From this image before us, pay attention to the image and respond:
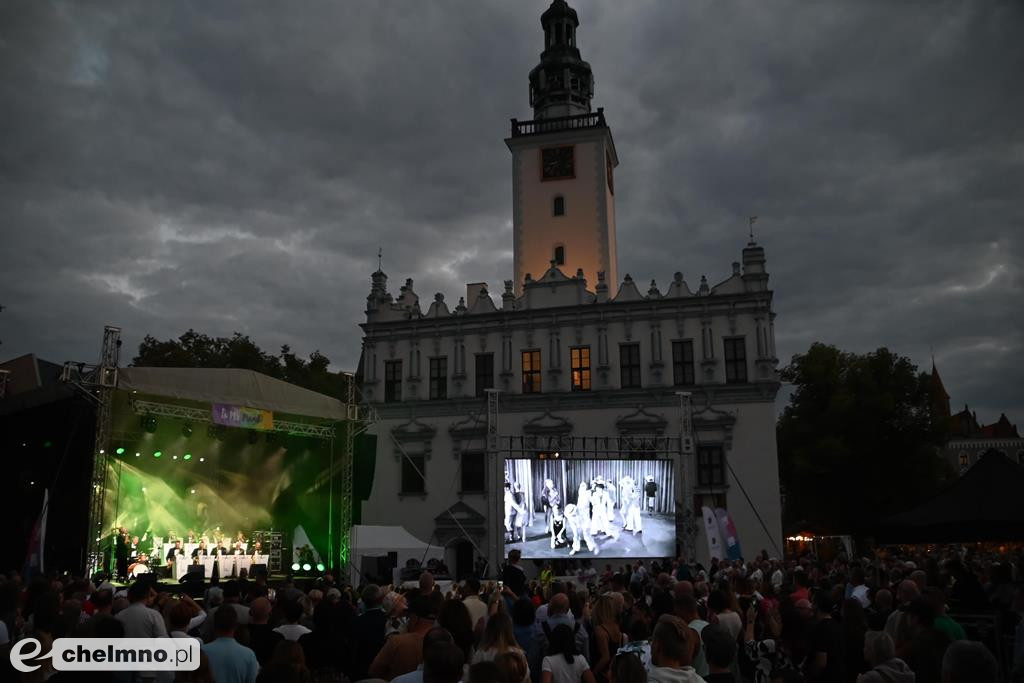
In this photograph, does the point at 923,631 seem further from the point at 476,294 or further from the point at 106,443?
the point at 476,294

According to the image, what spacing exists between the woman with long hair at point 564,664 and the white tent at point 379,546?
19.0m

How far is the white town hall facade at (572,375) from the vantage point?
33031mm

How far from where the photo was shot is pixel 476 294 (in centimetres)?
4075

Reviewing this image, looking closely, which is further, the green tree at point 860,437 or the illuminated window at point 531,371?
the green tree at point 860,437

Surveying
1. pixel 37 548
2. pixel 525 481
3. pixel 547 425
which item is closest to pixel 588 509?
pixel 525 481

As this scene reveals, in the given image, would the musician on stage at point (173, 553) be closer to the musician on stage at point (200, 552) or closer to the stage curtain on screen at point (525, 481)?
the musician on stage at point (200, 552)

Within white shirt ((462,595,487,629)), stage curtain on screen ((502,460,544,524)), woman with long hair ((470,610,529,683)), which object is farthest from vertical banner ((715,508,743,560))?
woman with long hair ((470,610,529,683))

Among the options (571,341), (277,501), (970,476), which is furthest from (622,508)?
(970,476)

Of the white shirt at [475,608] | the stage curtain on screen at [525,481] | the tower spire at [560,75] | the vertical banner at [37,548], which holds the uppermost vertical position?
the tower spire at [560,75]

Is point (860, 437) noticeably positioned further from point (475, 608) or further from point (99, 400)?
point (475, 608)

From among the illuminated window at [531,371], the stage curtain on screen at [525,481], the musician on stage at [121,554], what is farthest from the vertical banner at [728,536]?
the musician on stage at [121,554]

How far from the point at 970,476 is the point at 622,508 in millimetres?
14968

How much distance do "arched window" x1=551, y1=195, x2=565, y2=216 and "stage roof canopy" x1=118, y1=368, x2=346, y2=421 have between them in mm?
18177

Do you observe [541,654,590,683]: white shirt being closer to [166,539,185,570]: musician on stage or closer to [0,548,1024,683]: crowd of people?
A: [0,548,1024,683]: crowd of people
